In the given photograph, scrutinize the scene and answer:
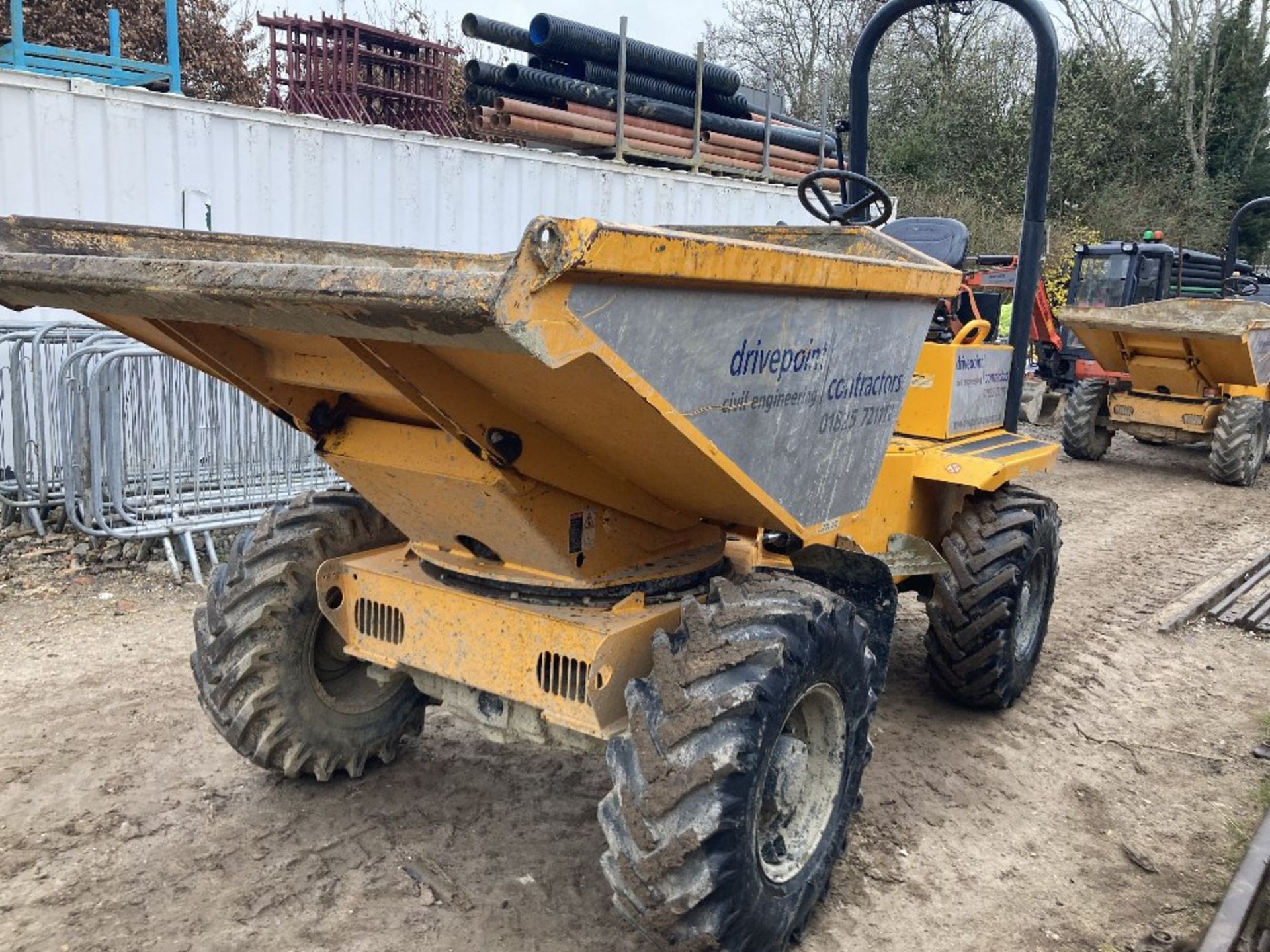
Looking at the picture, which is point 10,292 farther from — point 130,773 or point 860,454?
point 860,454

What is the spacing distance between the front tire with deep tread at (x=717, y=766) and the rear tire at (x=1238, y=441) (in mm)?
9298

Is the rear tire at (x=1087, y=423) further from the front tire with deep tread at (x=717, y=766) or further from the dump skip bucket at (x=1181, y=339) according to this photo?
the front tire with deep tread at (x=717, y=766)

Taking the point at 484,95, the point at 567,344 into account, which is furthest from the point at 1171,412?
the point at 567,344

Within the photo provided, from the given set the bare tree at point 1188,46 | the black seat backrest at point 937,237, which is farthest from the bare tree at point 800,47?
the black seat backrest at point 937,237

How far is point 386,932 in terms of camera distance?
2939 millimetres

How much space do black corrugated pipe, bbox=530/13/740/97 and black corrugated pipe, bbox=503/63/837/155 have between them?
1.23ft

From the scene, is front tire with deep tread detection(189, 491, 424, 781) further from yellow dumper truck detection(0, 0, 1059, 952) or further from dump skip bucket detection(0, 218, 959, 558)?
dump skip bucket detection(0, 218, 959, 558)

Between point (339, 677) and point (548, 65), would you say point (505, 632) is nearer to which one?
point (339, 677)

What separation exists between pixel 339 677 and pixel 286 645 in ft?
1.08

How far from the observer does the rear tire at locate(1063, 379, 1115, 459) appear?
38.3 ft

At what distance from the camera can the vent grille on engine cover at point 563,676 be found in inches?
111

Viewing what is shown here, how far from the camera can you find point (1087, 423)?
11711 mm

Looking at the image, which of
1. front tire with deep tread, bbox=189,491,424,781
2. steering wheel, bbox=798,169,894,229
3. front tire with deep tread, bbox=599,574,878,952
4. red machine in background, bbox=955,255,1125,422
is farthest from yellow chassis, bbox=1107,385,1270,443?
front tire with deep tread, bbox=189,491,424,781

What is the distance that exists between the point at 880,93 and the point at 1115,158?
568cm
